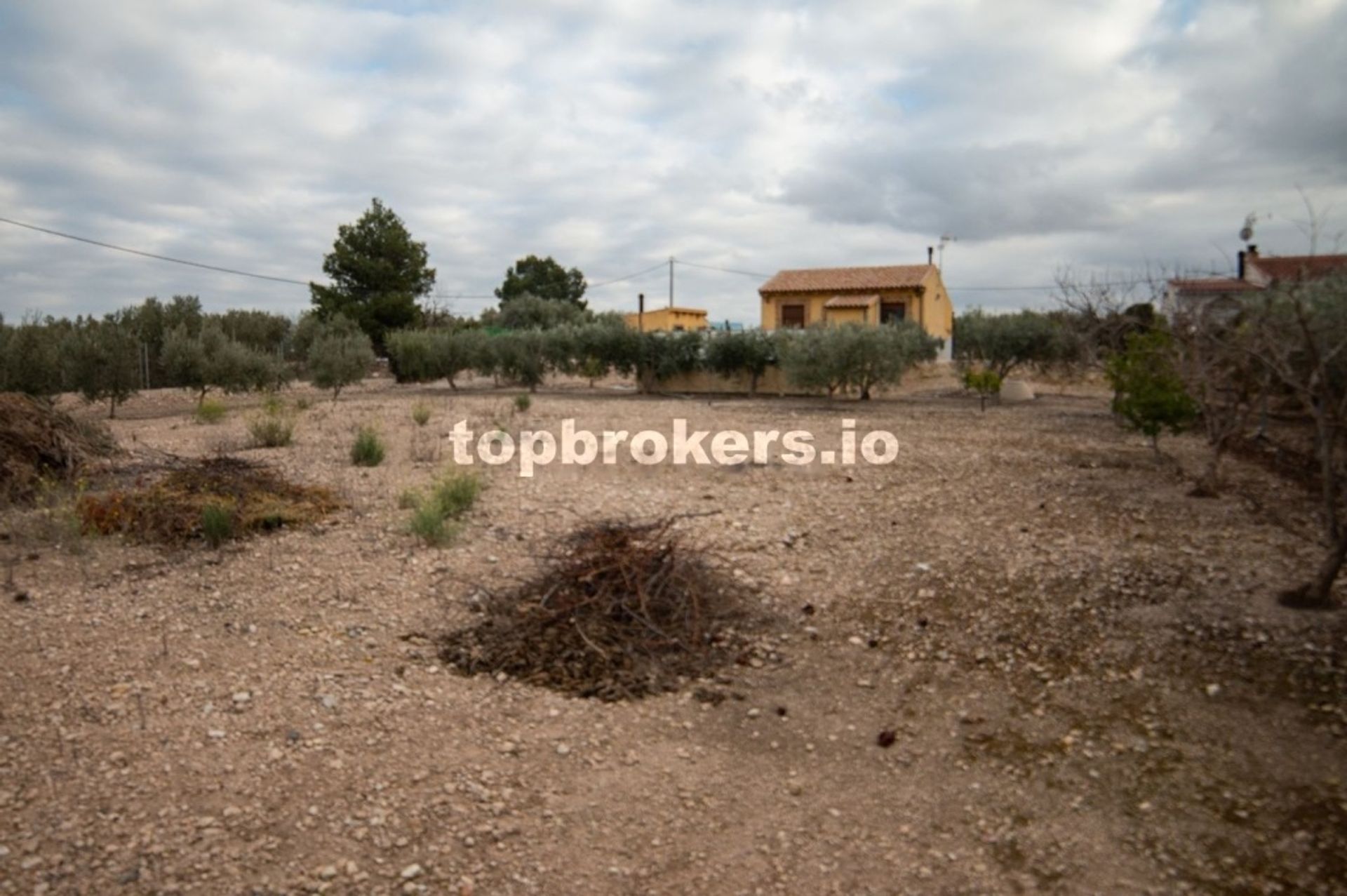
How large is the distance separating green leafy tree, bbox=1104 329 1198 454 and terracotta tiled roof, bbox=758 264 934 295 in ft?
86.7

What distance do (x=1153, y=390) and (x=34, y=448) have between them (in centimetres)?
1043

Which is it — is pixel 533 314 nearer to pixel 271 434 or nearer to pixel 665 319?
pixel 665 319

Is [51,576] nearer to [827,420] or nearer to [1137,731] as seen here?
[1137,731]

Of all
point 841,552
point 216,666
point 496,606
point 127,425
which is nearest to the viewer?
point 216,666

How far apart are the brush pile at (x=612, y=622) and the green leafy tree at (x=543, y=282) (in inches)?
1835

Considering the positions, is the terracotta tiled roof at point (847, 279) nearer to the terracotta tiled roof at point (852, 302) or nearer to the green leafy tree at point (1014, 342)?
the terracotta tiled roof at point (852, 302)

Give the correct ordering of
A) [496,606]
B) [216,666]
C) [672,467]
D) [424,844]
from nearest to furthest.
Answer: [424,844] < [216,666] < [496,606] < [672,467]

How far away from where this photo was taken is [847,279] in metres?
37.2

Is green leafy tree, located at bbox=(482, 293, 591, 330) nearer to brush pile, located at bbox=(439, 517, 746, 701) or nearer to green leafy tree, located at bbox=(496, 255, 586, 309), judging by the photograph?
green leafy tree, located at bbox=(496, 255, 586, 309)

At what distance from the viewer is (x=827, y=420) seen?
15797 mm

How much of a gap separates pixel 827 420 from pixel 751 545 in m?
9.24

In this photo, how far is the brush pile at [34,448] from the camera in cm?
773

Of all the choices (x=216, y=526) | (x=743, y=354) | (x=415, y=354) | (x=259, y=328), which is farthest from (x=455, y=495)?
(x=259, y=328)

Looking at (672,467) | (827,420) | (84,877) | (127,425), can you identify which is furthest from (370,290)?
(84,877)
